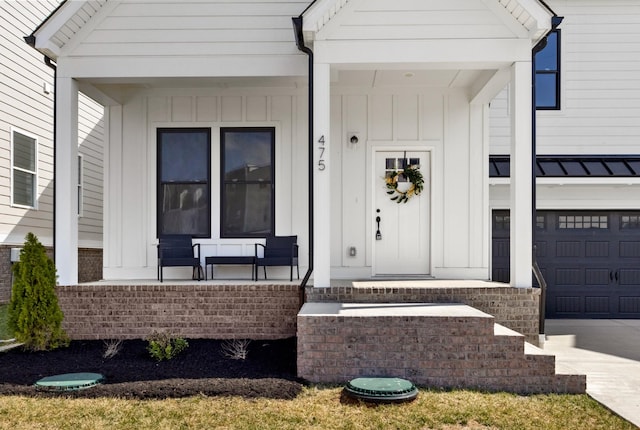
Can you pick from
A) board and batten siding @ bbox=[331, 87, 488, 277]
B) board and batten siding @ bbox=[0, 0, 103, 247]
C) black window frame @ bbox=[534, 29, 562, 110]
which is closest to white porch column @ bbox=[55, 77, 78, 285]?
board and batten siding @ bbox=[331, 87, 488, 277]

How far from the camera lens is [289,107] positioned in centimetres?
836

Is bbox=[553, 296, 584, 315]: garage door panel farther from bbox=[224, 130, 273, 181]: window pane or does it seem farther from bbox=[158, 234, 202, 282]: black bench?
bbox=[158, 234, 202, 282]: black bench

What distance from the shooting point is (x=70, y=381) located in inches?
201

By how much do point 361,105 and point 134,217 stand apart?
373cm

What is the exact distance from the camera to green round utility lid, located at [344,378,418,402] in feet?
15.3

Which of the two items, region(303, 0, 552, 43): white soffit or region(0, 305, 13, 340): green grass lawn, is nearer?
region(303, 0, 552, 43): white soffit

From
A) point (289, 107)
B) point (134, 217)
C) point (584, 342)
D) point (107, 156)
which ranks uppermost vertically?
point (289, 107)

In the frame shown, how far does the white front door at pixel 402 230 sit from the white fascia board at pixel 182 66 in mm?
2207

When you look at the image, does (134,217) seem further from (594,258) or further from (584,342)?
(594,258)

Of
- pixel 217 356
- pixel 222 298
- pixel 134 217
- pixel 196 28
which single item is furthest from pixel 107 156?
pixel 217 356

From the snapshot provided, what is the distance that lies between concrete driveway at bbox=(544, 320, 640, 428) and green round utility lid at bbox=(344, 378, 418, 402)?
164cm

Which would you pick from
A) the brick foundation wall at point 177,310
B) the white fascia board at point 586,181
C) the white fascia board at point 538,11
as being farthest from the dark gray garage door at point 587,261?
the brick foundation wall at point 177,310

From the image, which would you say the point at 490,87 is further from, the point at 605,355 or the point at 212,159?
the point at 212,159

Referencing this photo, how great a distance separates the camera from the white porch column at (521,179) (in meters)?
6.64
